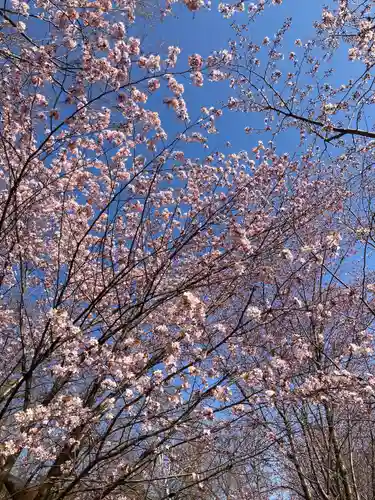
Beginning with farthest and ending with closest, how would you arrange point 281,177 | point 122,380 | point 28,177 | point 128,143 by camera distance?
point 281,177
point 28,177
point 128,143
point 122,380

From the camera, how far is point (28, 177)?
5270 millimetres

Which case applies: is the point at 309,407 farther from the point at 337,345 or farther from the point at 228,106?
the point at 228,106

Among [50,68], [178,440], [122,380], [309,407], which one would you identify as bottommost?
[178,440]

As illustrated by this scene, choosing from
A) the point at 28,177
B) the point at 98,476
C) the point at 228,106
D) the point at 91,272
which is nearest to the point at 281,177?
the point at 228,106

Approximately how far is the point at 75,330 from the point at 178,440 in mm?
1664

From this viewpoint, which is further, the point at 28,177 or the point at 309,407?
the point at 309,407

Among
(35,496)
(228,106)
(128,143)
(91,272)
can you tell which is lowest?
(35,496)

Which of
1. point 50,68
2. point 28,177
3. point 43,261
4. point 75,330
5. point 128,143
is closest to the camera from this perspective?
point 50,68

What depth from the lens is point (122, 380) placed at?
4.12m

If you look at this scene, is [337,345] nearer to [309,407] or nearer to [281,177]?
[309,407]

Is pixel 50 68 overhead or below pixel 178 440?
overhead

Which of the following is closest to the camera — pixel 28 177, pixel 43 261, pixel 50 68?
pixel 50 68

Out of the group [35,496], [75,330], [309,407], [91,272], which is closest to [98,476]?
[35,496]

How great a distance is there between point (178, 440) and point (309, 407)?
2.35 m
